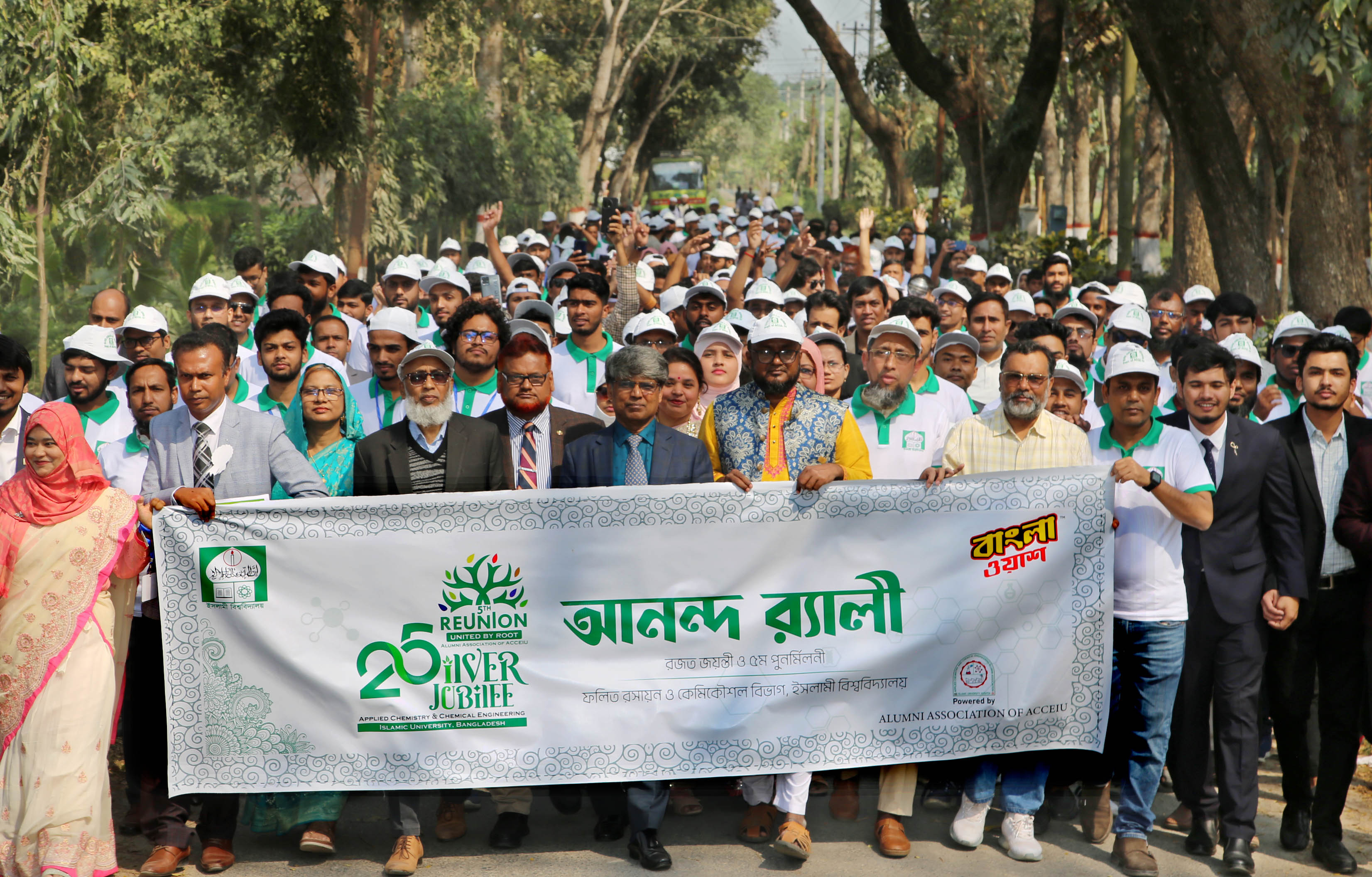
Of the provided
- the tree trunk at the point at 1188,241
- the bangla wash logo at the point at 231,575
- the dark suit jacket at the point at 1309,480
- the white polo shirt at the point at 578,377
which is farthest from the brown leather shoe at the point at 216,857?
the tree trunk at the point at 1188,241

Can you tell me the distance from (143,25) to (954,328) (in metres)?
10.9

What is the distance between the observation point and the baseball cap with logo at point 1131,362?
5.63 meters

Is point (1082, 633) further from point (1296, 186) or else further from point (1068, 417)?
point (1296, 186)

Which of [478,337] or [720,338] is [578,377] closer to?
[478,337]

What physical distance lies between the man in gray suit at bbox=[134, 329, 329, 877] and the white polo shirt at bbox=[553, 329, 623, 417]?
99.1 inches

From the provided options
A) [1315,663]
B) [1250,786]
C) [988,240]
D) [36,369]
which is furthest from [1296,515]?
[988,240]

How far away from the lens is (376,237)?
2523cm

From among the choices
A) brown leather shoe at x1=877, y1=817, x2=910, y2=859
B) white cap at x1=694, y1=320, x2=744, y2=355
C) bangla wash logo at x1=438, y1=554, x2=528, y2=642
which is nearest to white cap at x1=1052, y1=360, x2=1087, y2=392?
white cap at x1=694, y1=320, x2=744, y2=355

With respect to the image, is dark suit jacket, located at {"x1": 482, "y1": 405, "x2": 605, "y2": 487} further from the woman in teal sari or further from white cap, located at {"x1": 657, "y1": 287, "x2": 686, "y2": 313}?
white cap, located at {"x1": 657, "y1": 287, "x2": 686, "y2": 313}

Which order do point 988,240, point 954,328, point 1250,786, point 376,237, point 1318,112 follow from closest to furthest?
point 1250,786 < point 954,328 < point 1318,112 < point 988,240 < point 376,237

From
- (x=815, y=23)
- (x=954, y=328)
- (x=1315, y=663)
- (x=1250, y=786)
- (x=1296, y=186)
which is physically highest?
(x=815, y=23)

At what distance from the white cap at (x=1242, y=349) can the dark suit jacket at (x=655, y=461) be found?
282 cm

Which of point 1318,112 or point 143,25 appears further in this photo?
point 143,25

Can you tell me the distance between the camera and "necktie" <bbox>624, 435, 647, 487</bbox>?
576cm
